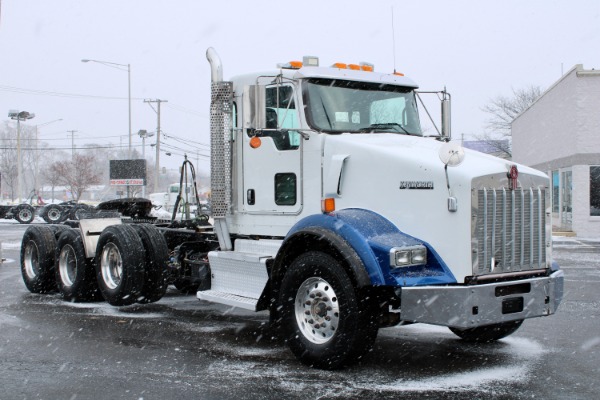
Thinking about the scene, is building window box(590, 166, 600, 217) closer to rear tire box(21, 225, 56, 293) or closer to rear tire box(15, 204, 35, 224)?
rear tire box(21, 225, 56, 293)

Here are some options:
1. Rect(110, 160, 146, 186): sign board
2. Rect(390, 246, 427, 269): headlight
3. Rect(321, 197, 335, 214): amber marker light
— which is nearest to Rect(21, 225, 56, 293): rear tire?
Rect(321, 197, 335, 214): amber marker light

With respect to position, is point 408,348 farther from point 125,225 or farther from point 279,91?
point 125,225

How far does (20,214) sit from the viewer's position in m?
38.0

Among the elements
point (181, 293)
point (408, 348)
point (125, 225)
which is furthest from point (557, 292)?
point (181, 293)

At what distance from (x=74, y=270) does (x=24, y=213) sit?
1153 inches

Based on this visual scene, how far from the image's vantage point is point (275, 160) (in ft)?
25.2

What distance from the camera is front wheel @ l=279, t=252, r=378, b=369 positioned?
246 inches

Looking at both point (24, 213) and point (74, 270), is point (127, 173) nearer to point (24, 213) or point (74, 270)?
point (24, 213)

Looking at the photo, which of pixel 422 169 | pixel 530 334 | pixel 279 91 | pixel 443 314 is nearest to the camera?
pixel 443 314

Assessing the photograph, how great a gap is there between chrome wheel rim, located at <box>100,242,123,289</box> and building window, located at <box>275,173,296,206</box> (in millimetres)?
3288

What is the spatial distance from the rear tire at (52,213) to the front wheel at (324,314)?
30981 millimetres

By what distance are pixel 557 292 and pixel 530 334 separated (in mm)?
1716

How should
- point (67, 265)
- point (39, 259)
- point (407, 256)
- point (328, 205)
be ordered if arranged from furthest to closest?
1. point (39, 259)
2. point (67, 265)
3. point (328, 205)
4. point (407, 256)

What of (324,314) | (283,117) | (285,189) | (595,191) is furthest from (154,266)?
(595,191)
